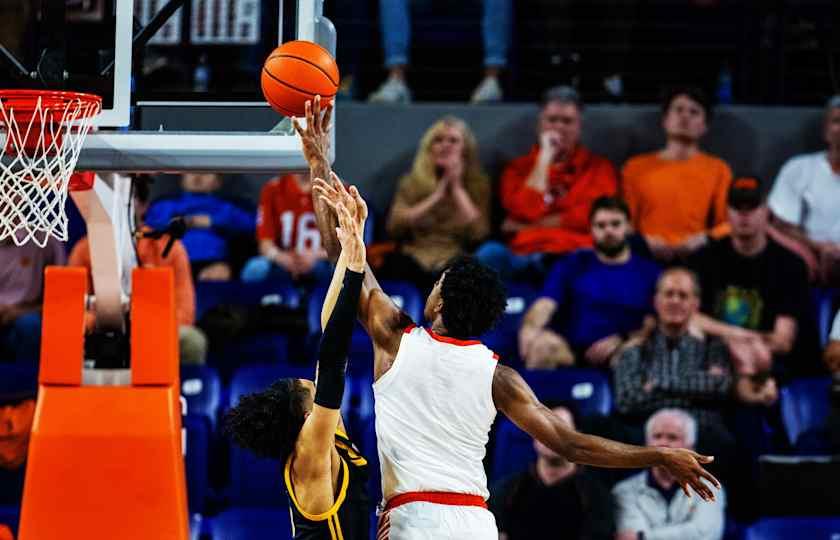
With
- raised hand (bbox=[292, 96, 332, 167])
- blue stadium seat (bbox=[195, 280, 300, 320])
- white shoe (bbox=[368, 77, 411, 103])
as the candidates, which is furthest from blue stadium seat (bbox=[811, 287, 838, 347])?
raised hand (bbox=[292, 96, 332, 167])

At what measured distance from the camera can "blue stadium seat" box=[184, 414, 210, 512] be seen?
6.92 m

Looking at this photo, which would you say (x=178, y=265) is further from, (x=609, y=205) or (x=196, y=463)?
(x=609, y=205)

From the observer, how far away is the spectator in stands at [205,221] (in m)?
8.20

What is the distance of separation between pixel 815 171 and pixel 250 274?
339cm

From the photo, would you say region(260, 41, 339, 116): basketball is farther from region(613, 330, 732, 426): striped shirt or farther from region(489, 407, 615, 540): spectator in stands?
region(613, 330, 732, 426): striped shirt

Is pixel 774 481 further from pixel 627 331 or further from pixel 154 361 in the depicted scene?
pixel 154 361

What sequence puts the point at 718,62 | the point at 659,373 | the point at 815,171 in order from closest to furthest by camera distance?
1. the point at 659,373
2. the point at 815,171
3. the point at 718,62

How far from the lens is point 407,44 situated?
8750 mm

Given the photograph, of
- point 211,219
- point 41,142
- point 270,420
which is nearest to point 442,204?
point 211,219

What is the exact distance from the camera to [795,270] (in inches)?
302

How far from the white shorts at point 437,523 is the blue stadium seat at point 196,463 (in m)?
2.71

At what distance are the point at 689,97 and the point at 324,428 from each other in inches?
189

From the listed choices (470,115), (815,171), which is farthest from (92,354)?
(815,171)

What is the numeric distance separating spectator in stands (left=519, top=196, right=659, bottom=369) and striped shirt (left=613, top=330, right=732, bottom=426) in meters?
0.29
